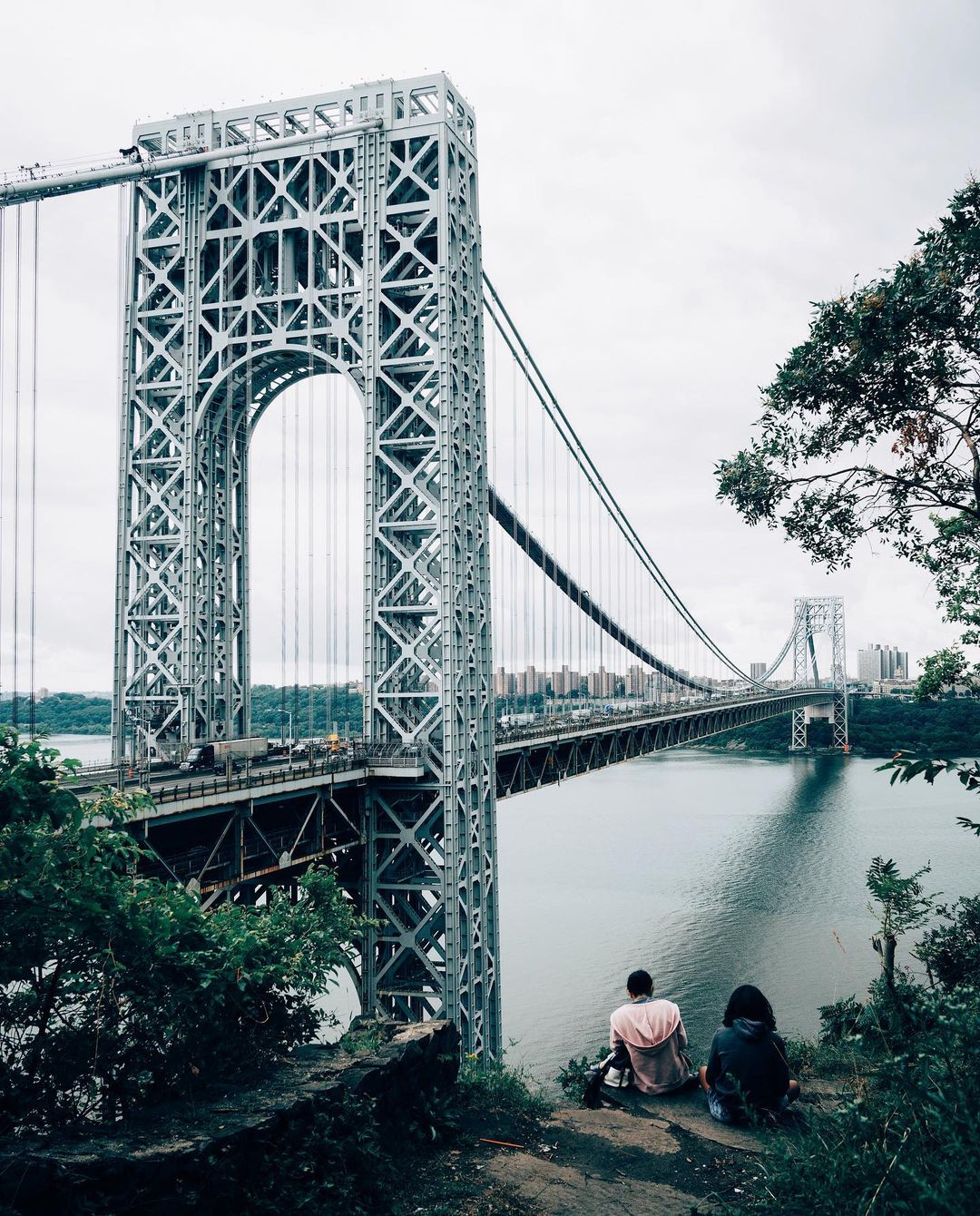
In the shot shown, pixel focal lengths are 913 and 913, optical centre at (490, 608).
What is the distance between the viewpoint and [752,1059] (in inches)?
266

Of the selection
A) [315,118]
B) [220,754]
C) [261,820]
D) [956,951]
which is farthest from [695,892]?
[315,118]

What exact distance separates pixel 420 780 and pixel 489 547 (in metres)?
5.88

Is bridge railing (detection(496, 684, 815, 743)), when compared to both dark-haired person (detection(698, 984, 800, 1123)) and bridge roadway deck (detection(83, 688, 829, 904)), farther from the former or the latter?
dark-haired person (detection(698, 984, 800, 1123))

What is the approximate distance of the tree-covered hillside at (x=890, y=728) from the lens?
244 feet

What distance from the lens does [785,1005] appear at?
24453 mm

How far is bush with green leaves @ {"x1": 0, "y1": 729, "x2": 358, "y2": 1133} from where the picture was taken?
588cm

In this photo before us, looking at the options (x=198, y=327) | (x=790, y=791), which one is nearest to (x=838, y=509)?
(x=198, y=327)

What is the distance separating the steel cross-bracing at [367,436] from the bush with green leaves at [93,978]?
40.3ft

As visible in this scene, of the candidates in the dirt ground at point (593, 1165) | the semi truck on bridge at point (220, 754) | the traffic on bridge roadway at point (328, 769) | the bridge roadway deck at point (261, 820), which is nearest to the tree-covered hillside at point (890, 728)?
the traffic on bridge roadway at point (328, 769)

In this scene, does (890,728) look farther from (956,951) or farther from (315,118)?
(315,118)

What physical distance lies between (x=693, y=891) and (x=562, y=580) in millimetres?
14053

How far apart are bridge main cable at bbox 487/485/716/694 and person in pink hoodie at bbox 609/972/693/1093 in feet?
58.3

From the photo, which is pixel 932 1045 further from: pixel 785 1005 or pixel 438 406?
pixel 785 1005

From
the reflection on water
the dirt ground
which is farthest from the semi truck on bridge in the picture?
the dirt ground
